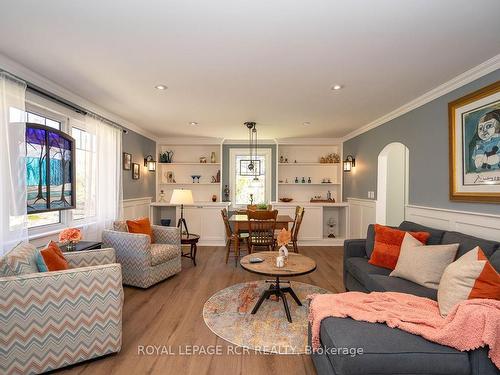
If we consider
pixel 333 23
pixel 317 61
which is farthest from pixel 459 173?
pixel 333 23

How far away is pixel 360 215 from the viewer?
518 cm

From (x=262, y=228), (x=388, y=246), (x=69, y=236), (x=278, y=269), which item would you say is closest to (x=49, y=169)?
(x=69, y=236)

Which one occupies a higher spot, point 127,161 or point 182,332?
point 127,161

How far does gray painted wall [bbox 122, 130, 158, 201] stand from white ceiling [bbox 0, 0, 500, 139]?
135 centimetres

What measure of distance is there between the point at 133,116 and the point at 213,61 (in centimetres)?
246

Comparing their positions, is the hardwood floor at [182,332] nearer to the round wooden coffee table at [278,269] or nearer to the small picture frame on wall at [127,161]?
the round wooden coffee table at [278,269]

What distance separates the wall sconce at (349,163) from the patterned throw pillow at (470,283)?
3.84 m

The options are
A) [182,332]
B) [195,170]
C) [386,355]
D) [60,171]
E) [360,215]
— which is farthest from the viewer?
[195,170]

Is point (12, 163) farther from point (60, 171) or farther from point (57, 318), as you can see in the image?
point (57, 318)

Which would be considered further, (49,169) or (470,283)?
(49,169)

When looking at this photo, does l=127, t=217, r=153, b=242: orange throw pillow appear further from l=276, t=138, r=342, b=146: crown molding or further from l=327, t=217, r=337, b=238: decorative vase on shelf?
l=327, t=217, r=337, b=238: decorative vase on shelf

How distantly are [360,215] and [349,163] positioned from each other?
3.73 feet

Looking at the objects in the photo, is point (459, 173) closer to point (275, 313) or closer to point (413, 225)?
point (413, 225)

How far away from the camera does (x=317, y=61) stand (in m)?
2.38
